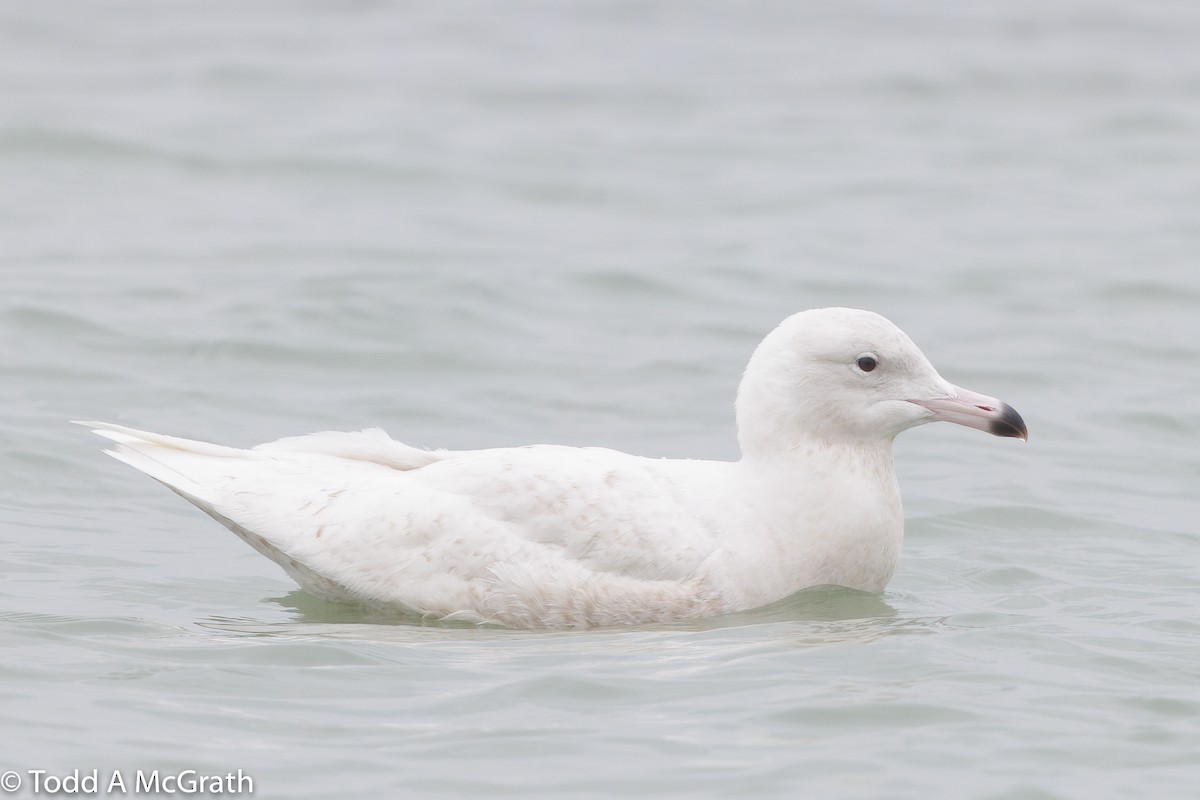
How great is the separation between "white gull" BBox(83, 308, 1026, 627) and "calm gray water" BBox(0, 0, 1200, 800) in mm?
170

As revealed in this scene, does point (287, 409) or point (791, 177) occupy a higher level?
point (791, 177)

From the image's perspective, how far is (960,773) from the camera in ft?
19.1

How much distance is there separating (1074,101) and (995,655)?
48.1 ft

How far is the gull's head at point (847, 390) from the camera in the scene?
756 centimetres

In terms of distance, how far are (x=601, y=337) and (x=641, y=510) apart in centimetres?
556

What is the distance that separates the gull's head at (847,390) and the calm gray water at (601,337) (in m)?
0.66

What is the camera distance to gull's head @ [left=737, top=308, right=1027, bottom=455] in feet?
24.8

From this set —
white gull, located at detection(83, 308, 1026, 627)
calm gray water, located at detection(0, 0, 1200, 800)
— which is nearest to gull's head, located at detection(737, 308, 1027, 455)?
white gull, located at detection(83, 308, 1026, 627)

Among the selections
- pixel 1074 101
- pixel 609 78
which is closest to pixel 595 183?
pixel 609 78

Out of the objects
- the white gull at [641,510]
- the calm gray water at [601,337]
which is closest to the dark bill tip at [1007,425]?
the white gull at [641,510]

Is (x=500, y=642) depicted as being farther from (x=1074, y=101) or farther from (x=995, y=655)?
(x=1074, y=101)

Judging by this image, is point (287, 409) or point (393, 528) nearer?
point (393, 528)

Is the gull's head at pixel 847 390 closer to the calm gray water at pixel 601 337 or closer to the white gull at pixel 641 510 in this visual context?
the white gull at pixel 641 510

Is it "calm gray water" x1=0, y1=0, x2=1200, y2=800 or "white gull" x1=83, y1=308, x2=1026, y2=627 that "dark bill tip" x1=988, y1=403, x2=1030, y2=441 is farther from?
"calm gray water" x1=0, y1=0, x2=1200, y2=800
